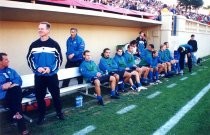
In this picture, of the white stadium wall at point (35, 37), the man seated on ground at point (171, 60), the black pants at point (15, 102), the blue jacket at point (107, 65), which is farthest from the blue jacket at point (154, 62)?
the black pants at point (15, 102)

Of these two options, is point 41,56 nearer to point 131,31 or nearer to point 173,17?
point 131,31

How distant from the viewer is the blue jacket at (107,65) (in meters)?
8.65

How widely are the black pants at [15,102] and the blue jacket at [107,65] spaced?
3.48 metres

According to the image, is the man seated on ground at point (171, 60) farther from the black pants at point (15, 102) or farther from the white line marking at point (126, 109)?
the black pants at point (15, 102)

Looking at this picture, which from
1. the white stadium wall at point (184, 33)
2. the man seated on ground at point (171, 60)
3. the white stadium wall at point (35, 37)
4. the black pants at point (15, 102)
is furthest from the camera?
the white stadium wall at point (184, 33)

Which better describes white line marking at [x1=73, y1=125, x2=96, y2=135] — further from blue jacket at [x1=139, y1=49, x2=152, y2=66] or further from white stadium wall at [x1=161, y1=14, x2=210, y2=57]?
white stadium wall at [x1=161, y1=14, x2=210, y2=57]

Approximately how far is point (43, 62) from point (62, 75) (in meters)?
1.89

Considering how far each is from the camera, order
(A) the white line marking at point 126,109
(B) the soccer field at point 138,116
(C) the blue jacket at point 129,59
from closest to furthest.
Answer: (B) the soccer field at point 138,116 → (A) the white line marking at point 126,109 → (C) the blue jacket at point 129,59

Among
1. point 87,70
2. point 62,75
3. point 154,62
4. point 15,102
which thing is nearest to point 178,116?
point 87,70

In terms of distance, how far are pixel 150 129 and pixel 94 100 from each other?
2.75 m

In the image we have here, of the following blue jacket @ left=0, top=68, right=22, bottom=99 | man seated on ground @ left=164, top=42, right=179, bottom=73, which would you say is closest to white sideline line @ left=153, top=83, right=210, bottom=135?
blue jacket @ left=0, top=68, right=22, bottom=99

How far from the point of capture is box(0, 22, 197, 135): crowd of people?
5.60 metres

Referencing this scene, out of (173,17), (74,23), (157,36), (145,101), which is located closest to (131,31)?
(157,36)

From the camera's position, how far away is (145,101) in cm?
773
